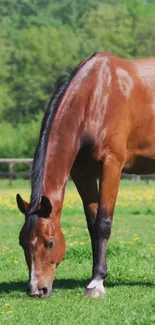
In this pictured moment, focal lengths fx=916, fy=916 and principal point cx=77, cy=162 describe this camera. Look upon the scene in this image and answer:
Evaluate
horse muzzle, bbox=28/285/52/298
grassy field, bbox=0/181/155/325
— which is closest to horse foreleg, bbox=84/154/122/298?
grassy field, bbox=0/181/155/325

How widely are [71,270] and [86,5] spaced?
134 meters

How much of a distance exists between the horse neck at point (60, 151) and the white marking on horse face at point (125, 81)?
2.03 feet

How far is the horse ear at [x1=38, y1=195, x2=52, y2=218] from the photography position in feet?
27.1

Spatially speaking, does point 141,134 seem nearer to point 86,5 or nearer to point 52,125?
point 52,125

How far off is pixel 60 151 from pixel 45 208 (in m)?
0.68

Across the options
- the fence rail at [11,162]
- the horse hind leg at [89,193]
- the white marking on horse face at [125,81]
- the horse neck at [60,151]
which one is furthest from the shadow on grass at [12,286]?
the fence rail at [11,162]

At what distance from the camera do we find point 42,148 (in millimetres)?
8656

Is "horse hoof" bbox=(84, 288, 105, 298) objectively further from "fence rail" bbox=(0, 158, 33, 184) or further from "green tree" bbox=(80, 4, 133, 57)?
"green tree" bbox=(80, 4, 133, 57)

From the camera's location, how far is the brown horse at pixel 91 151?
8.36 m

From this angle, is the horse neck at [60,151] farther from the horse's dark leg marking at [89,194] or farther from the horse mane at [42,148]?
the horse's dark leg marking at [89,194]

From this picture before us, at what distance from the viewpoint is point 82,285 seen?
9.44 m

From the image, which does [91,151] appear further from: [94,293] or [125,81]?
[94,293]

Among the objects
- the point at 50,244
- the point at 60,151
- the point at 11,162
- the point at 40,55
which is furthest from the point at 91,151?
the point at 40,55

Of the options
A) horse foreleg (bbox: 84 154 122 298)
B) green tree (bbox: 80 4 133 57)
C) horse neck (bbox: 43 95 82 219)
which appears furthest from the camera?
green tree (bbox: 80 4 133 57)
